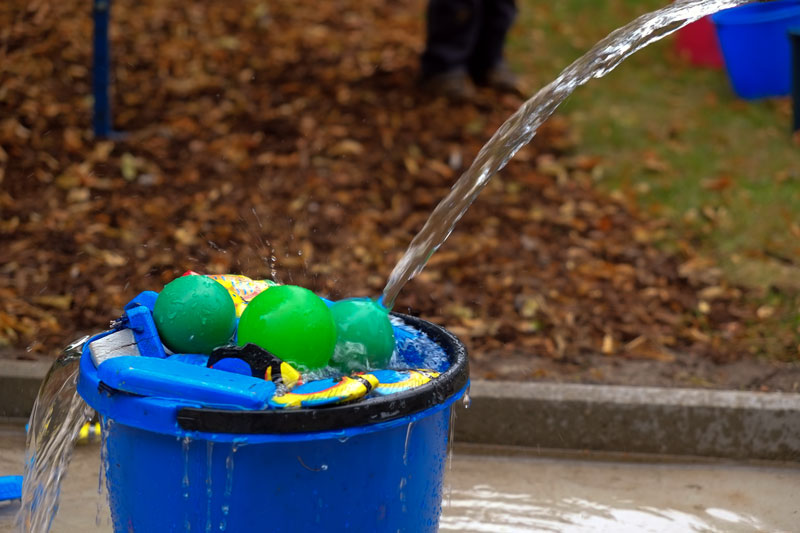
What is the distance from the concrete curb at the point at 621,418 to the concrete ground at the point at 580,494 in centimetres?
6

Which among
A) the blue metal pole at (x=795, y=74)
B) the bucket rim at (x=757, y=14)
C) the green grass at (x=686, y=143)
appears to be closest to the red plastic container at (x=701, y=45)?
the green grass at (x=686, y=143)

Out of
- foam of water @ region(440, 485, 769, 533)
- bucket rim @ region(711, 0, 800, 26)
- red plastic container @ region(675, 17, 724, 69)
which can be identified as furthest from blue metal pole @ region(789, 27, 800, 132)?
foam of water @ region(440, 485, 769, 533)

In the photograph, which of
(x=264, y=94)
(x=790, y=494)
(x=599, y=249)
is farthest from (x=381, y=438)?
(x=264, y=94)

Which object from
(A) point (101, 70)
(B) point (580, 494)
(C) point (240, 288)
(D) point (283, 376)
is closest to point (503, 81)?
(A) point (101, 70)

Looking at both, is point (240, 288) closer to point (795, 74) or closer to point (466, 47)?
point (466, 47)

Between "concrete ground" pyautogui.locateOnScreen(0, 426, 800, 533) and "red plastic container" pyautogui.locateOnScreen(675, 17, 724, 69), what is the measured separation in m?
4.32

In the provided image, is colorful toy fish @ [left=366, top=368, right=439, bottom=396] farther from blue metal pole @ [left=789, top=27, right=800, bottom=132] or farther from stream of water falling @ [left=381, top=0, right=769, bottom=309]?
blue metal pole @ [left=789, top=27, right=800, bottom=132]

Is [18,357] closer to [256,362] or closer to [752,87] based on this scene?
[256,362]

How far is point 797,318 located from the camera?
12.7 feet

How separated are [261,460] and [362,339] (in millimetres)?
368

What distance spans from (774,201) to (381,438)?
3.82 m

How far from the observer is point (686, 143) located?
5.62 m

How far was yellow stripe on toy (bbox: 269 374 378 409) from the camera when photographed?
1637 mm

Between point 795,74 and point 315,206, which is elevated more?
point 795,74
